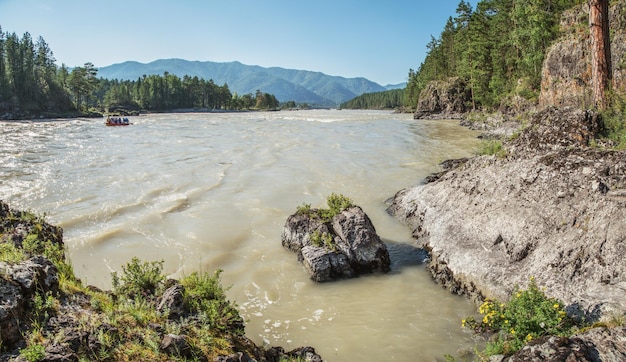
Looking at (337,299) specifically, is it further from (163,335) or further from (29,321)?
(29,321)

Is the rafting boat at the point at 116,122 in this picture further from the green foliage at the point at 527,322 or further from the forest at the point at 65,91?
the green foliage at the point at 527,322

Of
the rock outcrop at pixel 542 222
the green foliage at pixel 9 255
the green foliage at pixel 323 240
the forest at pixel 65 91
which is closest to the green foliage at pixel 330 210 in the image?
the green foliage at pixel 323 240

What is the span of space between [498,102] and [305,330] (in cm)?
7505

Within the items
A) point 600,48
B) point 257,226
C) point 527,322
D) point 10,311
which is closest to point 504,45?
point 600,48

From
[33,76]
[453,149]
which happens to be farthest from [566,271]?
[33,76]

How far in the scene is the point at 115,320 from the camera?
16.4 feet

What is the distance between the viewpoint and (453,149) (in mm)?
33969

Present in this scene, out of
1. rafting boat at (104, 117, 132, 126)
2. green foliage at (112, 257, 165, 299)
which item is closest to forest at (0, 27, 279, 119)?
rafting boat at (104, 117, 132, 126)

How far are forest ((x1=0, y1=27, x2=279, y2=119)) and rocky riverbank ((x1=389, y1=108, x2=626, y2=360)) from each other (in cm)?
11907

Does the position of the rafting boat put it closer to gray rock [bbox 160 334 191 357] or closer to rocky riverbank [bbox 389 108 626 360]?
rocky riverbank [bbox 389 108 626 360]

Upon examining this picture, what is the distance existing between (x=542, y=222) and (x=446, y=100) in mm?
94371

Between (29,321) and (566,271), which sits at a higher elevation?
(29,321)

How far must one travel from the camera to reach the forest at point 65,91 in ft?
358

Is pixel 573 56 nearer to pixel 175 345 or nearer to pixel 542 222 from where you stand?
pixel 542 222
